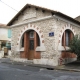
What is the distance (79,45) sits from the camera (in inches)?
498

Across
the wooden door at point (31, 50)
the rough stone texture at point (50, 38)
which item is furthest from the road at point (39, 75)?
the wooden door at point (31, 50)

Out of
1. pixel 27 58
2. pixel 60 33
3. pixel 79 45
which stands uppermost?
pixel 60 33

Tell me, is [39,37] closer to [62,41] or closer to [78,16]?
[62,41]

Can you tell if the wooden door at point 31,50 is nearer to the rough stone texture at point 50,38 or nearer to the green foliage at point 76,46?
the rough stone texture at point 50,38

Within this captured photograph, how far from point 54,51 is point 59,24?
2.46 metres

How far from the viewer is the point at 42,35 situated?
14.0m

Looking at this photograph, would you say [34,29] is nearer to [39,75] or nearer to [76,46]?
[76,46]

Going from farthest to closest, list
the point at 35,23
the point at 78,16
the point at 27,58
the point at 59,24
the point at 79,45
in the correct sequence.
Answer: the point at 78,16 < the point at 27,58 < the point at 35,23 < the point at 59,24 < the point at 79,45

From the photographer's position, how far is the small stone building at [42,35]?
13.3m

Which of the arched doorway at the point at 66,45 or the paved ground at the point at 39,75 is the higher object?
the arched doorway at the point at 66,45

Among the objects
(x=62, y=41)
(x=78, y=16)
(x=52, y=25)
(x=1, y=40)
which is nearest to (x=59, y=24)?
(x=52, y=25)

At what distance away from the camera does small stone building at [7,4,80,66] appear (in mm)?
13258

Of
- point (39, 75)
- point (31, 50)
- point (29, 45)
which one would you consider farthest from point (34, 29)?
point (39, 75)

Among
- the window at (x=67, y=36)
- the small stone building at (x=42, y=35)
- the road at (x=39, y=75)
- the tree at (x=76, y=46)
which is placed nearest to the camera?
the road at (x=39, y=75)
